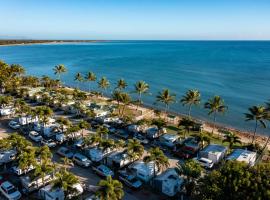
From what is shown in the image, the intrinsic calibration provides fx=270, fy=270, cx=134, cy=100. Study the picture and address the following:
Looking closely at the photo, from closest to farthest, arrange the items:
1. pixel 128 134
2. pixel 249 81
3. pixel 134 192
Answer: pixel 134 192 → pixel 128 134 → pixel 249 81

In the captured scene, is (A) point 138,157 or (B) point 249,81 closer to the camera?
(A) point 138,157

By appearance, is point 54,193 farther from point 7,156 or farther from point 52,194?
point 7,156

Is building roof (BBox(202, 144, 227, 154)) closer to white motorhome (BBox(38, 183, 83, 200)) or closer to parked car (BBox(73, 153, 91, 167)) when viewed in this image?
parked car (BBox(73, 153, 91, 167))

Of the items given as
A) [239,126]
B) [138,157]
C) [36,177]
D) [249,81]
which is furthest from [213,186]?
[249,81]

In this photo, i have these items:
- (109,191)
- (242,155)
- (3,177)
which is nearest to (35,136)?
(3,177)

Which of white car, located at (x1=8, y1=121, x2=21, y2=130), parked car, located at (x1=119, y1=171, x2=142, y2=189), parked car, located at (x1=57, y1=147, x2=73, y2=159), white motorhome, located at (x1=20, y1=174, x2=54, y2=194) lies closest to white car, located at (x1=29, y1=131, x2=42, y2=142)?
white car, located at (x1=8, y1=121, x2=21, y2=130)

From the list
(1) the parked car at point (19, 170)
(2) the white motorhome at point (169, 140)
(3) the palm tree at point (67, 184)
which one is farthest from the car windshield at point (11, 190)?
(2) the white motorhome at point (169, 140)

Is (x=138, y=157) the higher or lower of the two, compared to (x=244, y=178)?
lower

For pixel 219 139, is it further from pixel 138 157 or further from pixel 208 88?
pixel 208 88

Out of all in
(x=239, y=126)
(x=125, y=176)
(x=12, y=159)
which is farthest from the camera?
(x=239, y=126)
